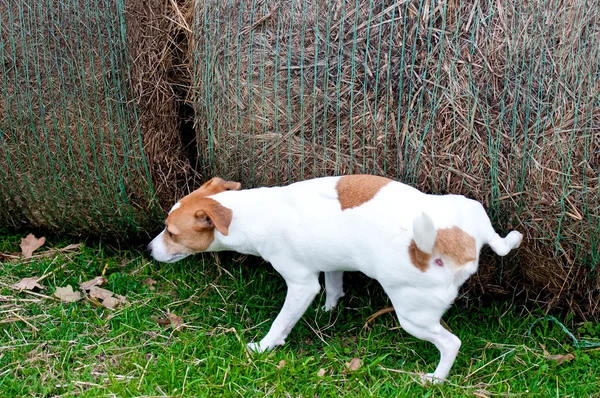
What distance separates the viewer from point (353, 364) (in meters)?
3.50

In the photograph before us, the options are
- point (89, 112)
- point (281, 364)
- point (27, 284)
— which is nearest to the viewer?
point (281, 364)

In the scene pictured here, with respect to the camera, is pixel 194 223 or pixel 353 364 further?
pixel 194 223

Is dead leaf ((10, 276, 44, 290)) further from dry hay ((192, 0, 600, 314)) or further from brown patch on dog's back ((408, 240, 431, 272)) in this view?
brown patch on dog's back ((408, 240, 431, 272))

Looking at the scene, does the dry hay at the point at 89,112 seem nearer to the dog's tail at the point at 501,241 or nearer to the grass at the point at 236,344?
the grass at the point at 236,344

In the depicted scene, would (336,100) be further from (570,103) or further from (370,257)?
(570,103)

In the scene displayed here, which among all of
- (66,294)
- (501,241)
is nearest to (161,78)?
(66,294)

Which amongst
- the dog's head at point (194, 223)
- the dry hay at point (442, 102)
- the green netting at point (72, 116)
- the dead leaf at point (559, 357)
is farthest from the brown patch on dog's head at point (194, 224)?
the dead leaf at point (559, 357)

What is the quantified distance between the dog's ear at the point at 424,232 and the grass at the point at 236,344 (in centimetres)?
71

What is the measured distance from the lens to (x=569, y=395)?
331 cm

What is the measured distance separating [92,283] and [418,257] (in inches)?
79.3

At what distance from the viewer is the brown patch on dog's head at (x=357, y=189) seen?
334cm

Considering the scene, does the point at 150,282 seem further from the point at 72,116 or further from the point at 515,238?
the point at 515,238

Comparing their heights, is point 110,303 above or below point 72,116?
below

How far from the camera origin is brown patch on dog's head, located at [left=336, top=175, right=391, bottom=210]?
3338 millimetres
